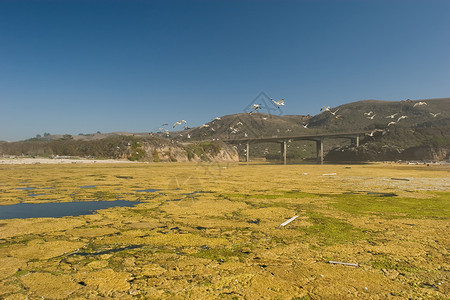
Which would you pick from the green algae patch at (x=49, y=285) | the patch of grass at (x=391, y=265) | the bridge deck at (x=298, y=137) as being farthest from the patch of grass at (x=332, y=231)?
the bridge deck at (x=298, y=137)

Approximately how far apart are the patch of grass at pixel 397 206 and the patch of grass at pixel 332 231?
6.35ft

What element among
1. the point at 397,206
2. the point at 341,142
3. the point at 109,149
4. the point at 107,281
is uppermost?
the point at 341,142

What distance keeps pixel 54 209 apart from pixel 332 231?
10286 mm

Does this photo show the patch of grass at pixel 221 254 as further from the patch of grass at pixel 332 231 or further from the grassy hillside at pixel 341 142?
the grassy hillside at pixel 341 142

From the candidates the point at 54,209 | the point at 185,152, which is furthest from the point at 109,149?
the point at 54,209

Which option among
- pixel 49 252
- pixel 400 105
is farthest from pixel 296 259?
pixel 400 105

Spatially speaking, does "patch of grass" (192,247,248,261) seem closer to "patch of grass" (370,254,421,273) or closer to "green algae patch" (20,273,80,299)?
"green algae patch" (20,273,80,299)

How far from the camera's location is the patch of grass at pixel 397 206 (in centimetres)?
976

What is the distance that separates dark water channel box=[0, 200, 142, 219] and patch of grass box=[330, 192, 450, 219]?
946cm

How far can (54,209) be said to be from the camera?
10641 millimetres

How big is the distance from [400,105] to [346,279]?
220847 millimetres

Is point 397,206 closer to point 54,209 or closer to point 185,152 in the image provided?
point 54,209

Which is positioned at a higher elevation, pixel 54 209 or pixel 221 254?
pixel 54 209

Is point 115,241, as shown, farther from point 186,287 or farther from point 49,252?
point 186,287
